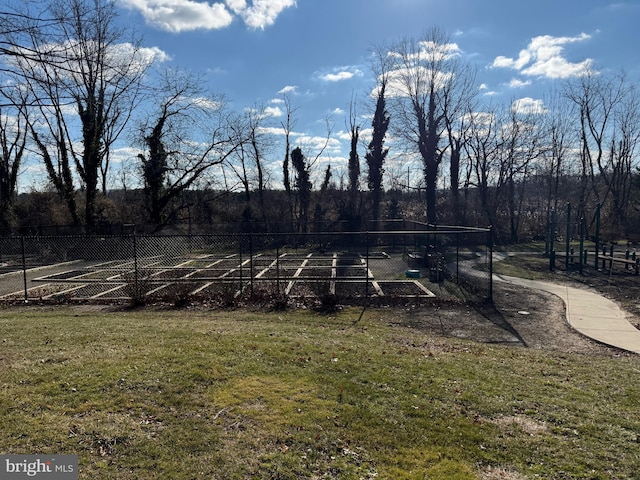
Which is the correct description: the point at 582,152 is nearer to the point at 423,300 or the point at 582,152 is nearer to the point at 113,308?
the point at 423,300

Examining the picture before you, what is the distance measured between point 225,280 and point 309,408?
28.7 feet

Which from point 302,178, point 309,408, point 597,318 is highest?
point 302,178

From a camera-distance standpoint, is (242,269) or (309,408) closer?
(309,408)

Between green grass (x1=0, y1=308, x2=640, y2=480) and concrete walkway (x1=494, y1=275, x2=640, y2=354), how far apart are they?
110cm

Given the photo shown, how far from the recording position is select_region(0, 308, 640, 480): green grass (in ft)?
9.73

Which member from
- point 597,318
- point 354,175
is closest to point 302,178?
point 354,175

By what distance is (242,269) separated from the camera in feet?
48.2

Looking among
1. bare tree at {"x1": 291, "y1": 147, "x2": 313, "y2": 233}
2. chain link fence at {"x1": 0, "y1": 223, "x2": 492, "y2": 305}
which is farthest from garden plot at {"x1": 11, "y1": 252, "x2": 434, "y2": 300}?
bare tree at {"x1": 291, "y1": 147, "x2": 313, "y2": 233}

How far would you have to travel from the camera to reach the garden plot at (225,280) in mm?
10977

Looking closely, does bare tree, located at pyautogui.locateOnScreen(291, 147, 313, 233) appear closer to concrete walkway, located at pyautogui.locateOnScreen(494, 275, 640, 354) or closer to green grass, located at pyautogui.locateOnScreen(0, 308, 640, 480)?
concrete walkway, located at pyautogui.locateOnScreen(494, 275, 640, 354)

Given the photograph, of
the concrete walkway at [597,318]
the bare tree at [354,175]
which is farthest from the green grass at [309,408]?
the bare tree at [354,175]

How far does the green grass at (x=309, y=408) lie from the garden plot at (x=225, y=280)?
4658 mm

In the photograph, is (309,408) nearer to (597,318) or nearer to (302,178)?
(597,318)

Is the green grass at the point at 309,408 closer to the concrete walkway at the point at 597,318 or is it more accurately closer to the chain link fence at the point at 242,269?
the concrete walkway at the point at 597,318
